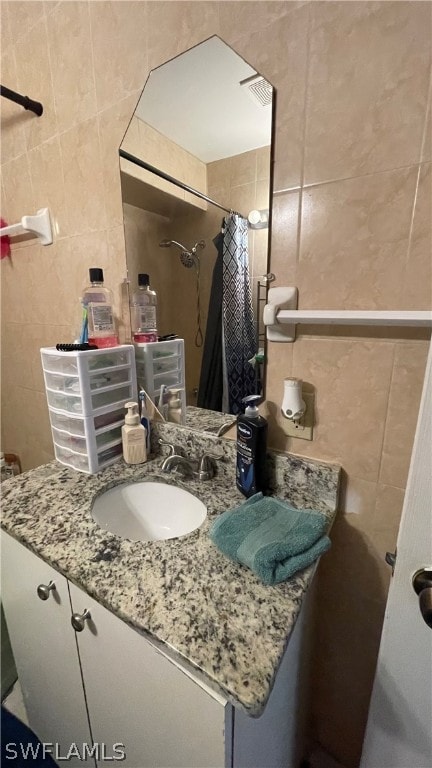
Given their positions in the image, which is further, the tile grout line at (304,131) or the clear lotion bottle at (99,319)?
the clear lotion bottle at (99,319)

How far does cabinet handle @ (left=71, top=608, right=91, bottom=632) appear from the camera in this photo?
565 mm

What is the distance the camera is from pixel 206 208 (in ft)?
2.56

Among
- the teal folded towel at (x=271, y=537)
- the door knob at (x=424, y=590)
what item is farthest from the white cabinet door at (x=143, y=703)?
the door knob at (x=424, y=590)

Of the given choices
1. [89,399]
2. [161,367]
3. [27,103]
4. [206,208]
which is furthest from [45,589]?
[27,103]

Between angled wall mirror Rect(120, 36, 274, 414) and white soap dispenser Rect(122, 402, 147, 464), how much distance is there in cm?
18

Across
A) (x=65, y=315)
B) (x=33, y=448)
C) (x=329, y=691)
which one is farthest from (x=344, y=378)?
(x=33, y=448)

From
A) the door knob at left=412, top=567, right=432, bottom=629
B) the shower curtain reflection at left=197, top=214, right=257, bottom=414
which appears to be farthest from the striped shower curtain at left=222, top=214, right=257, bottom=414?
the door knob at left=412, top=567, right=432, bottom=629

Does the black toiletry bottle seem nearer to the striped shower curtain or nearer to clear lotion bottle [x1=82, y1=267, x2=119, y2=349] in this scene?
the striped shower curtain

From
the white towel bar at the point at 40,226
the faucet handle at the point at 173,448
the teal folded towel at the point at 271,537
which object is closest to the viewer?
the teal folded towel at the point at 271,537

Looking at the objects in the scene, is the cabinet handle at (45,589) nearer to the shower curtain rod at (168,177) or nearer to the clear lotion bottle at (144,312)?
the clear lotion bottle at (144,312)

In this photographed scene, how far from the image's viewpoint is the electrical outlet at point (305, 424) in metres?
0.72

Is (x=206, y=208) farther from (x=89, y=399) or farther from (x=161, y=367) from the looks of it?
(x=89, y=399)

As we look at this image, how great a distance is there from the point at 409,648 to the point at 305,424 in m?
0.43

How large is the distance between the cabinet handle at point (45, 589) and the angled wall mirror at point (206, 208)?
55cm
